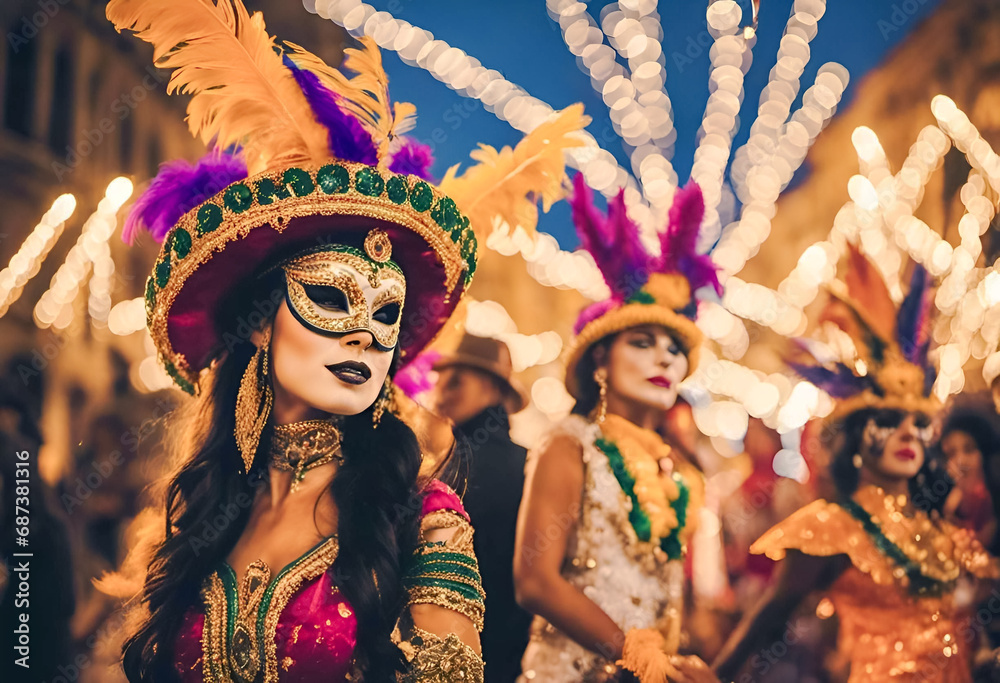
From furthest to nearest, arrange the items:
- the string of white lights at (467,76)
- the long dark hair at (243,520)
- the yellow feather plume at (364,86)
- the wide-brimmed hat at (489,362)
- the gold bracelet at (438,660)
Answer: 1. the string of white lights at (467,76)
2. the wide-brimmed hat at (489,362)
3. the yellow feather plume at (364,86)
4. the long dark hair at (243,520)
5. the gold bracelet at (438,660)

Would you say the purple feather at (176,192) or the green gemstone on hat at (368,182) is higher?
the green gemstone on hat at (368,182)

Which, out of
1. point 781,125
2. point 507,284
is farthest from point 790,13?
point 507,284

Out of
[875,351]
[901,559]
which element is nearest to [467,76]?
[875,351]

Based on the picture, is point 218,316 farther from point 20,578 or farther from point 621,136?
point 621,136

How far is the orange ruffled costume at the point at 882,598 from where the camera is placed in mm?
2768

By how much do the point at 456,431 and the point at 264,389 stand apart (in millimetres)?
580

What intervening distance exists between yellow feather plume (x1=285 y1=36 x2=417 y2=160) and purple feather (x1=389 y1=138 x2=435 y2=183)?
0.03 m

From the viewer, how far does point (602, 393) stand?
2672 millimetres

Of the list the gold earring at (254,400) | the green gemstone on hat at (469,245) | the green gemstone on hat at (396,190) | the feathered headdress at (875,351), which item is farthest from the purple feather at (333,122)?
the feathered headdress at (875,351)

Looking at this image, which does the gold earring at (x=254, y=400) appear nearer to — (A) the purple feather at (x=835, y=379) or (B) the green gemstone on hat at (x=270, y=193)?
(B) the green gemstone on hat at (x=270, y=193)

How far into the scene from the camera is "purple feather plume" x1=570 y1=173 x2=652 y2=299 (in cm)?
269

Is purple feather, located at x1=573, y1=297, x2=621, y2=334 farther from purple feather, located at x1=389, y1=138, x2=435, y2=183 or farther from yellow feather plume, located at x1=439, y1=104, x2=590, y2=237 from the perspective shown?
purple feather, located at x1=389, y1=138, x2=435, y2=183

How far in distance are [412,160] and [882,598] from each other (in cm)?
187

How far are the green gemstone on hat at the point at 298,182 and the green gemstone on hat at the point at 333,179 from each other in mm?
23
